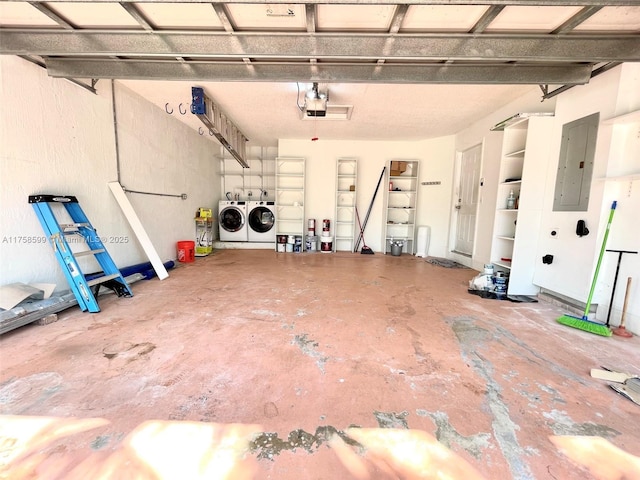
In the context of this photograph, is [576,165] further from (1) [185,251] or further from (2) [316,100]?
(1) [185,251]

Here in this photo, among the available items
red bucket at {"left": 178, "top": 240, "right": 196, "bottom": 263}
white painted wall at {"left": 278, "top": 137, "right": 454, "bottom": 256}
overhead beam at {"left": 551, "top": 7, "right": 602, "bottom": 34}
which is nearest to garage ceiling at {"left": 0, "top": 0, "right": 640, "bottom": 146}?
overhead beam at {"left": 551, "top": 7, "right": 602, "bottom": 34}

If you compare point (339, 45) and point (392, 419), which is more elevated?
point (339, 45)

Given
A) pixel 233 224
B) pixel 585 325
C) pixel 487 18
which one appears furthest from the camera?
pixel 233 224

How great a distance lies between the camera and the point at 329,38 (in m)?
2.08

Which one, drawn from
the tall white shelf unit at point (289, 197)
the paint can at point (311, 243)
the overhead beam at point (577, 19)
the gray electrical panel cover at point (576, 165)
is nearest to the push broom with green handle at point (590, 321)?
the gray electrical panel cover at point (576, 165)

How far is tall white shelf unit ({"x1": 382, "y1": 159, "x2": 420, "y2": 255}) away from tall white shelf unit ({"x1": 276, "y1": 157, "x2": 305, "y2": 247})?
2.00 m

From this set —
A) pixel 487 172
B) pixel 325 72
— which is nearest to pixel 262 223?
pixel 325 72

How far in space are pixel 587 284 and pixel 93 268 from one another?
201 inches

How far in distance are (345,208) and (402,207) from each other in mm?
1300

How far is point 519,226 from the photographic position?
10.3 ft

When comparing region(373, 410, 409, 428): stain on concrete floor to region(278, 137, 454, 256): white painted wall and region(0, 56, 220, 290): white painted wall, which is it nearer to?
region(0, 56, 220, 290): white painted wall

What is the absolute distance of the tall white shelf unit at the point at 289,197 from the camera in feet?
20.8

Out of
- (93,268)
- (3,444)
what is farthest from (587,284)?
(93,268)

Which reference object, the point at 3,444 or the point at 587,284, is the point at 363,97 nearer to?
the point at 587,284
